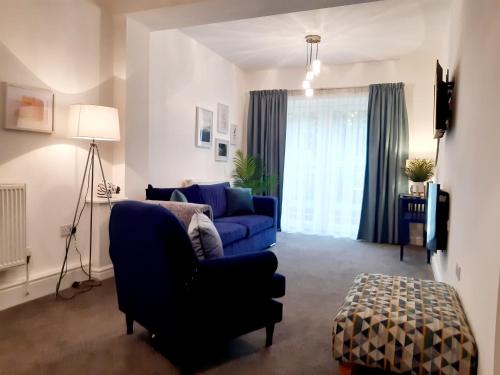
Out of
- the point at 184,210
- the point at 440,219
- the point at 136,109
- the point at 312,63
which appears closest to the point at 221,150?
the point at 312,63

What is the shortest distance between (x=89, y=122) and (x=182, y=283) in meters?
1.85

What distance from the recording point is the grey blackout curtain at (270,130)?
6.08 m

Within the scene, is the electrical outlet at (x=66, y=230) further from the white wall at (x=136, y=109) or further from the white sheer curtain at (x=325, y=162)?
the white sheer curtain at (x=325, y=162)

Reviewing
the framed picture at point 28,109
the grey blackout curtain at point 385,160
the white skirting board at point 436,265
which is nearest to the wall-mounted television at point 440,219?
the white skirting board at point 436,265

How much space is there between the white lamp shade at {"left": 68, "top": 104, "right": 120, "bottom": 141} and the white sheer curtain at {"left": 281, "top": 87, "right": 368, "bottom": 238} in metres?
3.61

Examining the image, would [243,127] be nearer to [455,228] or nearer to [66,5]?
[66,5]

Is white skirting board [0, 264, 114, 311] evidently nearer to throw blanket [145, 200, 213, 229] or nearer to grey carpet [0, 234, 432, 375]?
grey carpet [0, 234, 432, 375]

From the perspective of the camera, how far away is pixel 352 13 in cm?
383

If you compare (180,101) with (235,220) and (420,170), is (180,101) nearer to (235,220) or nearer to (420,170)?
(235,220)

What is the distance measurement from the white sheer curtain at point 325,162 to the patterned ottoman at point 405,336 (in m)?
3.88

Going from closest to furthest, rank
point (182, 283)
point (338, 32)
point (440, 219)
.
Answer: point (182, 283) < point (440, 219) < point (338, 32)

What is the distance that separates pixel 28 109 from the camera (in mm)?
2799

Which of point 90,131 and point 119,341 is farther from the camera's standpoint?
point 90,131

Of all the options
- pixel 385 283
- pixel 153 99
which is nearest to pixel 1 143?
pixel 153 99
